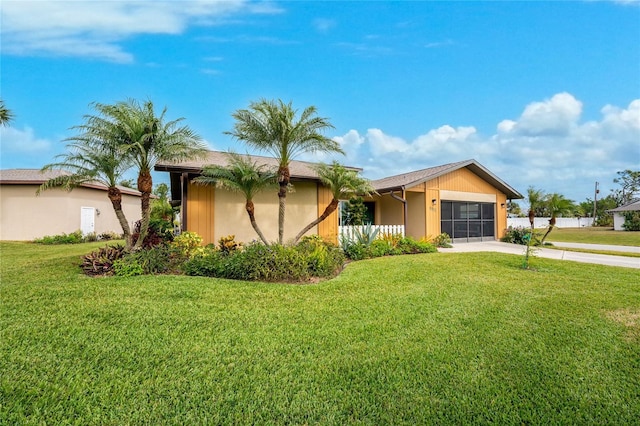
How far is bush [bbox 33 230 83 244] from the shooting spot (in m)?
16.5

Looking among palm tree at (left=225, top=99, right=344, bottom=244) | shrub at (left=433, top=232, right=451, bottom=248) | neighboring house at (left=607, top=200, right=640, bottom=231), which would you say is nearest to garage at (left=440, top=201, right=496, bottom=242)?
shrub at (left=433, top=232, right=451, bottom=248)

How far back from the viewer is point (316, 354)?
3.62 m

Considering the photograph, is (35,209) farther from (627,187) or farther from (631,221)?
(627,187)

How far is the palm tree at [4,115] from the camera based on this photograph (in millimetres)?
13722

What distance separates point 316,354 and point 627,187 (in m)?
68.6

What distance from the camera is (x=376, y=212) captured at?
18.8 meters

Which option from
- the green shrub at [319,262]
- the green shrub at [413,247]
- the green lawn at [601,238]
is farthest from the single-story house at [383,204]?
the green lawn at [601,238]

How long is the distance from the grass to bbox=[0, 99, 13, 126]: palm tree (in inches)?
498

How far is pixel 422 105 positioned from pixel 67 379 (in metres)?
15.0

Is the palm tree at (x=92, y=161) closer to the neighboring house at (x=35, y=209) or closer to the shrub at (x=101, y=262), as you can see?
the shrub at (x=101, y=262)

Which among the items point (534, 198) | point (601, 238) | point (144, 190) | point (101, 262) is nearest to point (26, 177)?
point (144, 190)

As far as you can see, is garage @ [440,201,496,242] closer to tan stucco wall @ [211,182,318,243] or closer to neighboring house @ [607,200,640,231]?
Answer: tan stucco wall @ [211,182,318,243]

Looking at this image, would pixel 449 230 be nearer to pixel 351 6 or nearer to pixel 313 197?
pixel 313 197

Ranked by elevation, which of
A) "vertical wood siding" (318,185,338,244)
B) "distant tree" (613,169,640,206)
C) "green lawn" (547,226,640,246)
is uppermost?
"distant tree" (613,169,640,206)
